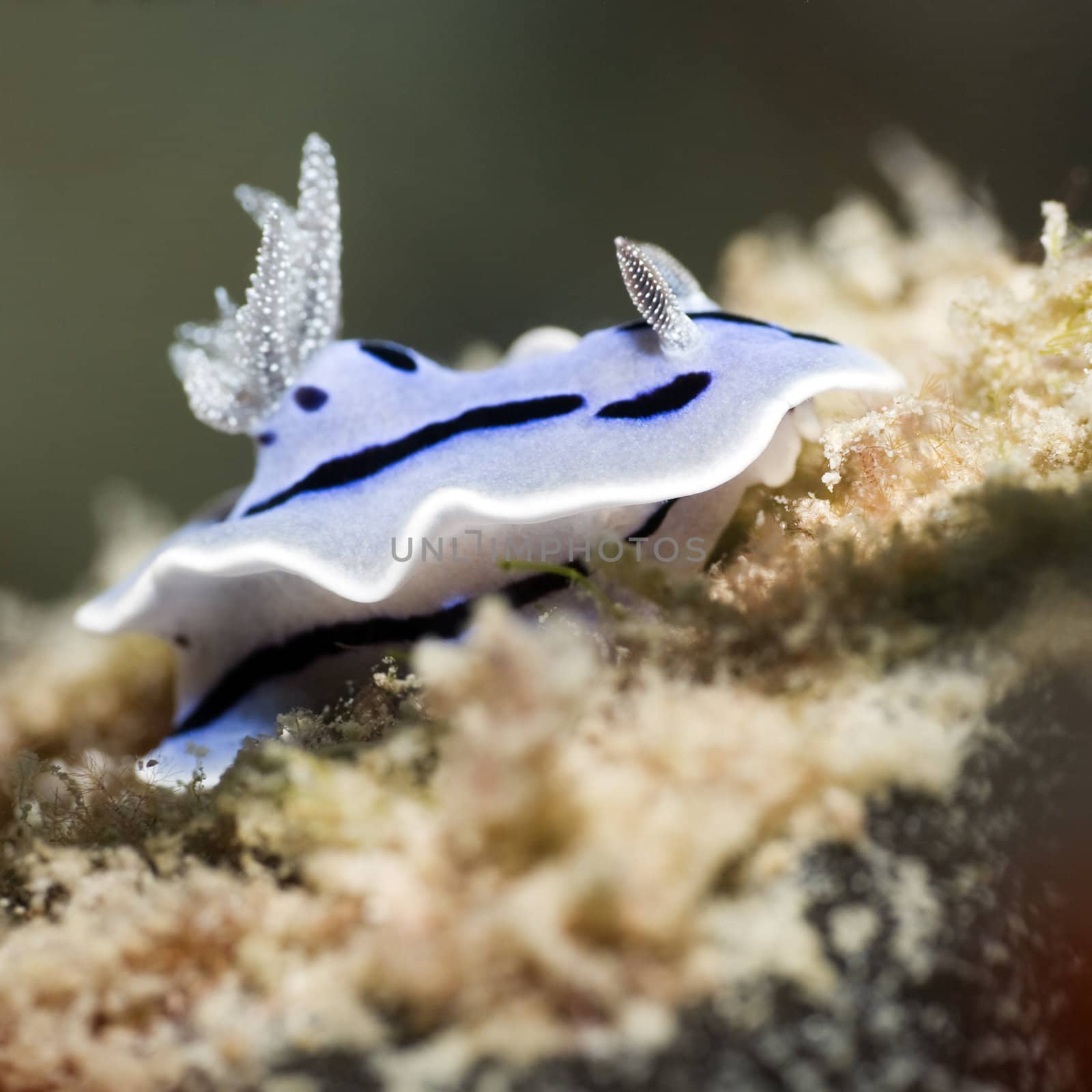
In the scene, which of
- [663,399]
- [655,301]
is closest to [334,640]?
[663,399]

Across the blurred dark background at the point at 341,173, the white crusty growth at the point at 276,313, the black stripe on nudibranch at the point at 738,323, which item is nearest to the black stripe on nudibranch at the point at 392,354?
the white crusty growth at the point at 276,313

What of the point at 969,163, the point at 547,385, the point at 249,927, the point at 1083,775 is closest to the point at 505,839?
the point at 249,927

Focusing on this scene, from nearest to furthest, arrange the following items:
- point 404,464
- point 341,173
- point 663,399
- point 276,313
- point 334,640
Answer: point 663,399 → point 404,464 → point 334,640 → point 276,313 → point 341,173

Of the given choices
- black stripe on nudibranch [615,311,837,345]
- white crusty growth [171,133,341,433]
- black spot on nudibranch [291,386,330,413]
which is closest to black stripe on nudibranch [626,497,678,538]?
black stripe on nudibranch [615,311,837,345]

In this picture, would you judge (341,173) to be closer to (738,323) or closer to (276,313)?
(276,313)

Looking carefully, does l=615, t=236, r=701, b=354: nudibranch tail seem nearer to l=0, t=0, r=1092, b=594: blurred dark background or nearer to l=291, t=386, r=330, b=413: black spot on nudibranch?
l=291, t=386, r=330, b=413: black spot on nudibranch

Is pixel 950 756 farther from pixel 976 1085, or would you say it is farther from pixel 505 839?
pixel 505 839
